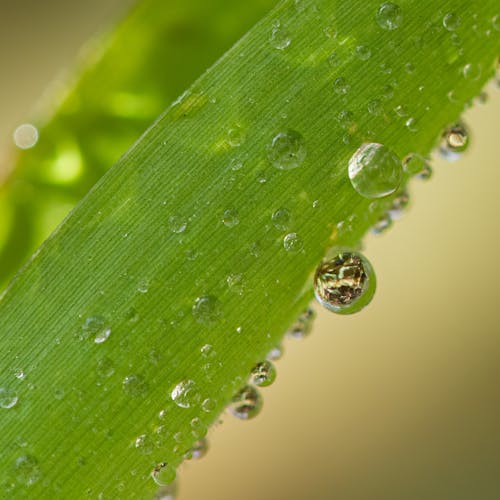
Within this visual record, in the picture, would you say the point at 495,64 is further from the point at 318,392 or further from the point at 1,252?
the point at 318,392

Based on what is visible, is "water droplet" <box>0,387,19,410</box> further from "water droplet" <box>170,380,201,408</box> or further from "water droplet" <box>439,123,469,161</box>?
"water droplet" <box>439,123,469,161</box>


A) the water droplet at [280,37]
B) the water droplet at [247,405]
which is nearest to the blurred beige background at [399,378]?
the water droplet at [247,405]

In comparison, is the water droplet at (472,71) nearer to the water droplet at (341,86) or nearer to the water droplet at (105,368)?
the water droplet at (341,86)

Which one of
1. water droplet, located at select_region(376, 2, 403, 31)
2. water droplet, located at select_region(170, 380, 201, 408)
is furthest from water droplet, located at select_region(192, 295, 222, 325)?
water droplet, located at select_region(376, 2, 403, 31)

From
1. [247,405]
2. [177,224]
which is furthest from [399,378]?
[177,224]

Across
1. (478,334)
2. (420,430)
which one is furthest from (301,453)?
(478,334)

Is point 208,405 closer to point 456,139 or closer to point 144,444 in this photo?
point 144,444
